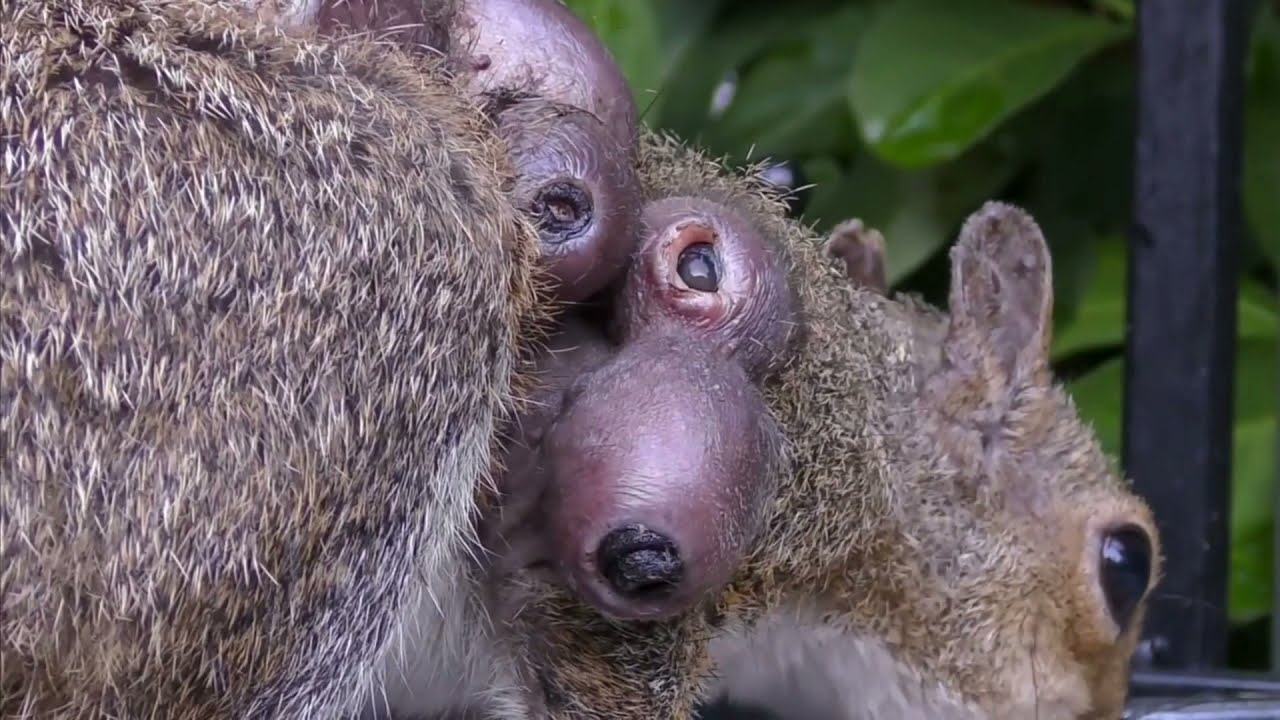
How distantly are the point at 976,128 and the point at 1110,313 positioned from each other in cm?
37

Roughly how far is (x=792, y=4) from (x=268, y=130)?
156 centimetres

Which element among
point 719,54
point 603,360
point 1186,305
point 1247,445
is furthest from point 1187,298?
point 719,54

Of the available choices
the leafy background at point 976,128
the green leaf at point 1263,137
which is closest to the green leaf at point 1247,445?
the leafy background at point 976,128

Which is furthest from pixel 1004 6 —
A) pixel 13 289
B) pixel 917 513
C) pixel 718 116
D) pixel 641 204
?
pixel 13 289

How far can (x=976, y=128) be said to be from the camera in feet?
5.67

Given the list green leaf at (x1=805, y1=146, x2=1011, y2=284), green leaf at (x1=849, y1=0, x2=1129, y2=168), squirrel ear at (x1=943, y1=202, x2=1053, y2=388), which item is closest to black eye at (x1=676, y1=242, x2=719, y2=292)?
squirrel ear at (x1=943, y1=202, x2=1053, y2=388)

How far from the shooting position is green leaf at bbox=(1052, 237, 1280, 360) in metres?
1.85

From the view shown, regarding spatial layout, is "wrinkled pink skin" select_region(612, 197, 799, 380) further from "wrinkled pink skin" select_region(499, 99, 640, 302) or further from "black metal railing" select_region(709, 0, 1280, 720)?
"black metal railing" select_region(709, 0, 1280, 720)

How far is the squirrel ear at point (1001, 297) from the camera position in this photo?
1.20 metres

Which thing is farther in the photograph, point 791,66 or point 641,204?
point 791,66

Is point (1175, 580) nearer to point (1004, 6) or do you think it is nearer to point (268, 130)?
point (1004, 6)

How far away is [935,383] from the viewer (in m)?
1.25

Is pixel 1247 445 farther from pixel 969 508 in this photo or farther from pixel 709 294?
pixel 709 294

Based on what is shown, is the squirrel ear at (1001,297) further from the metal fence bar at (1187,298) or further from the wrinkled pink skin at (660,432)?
the wrinkled pink skin at (660,432)
